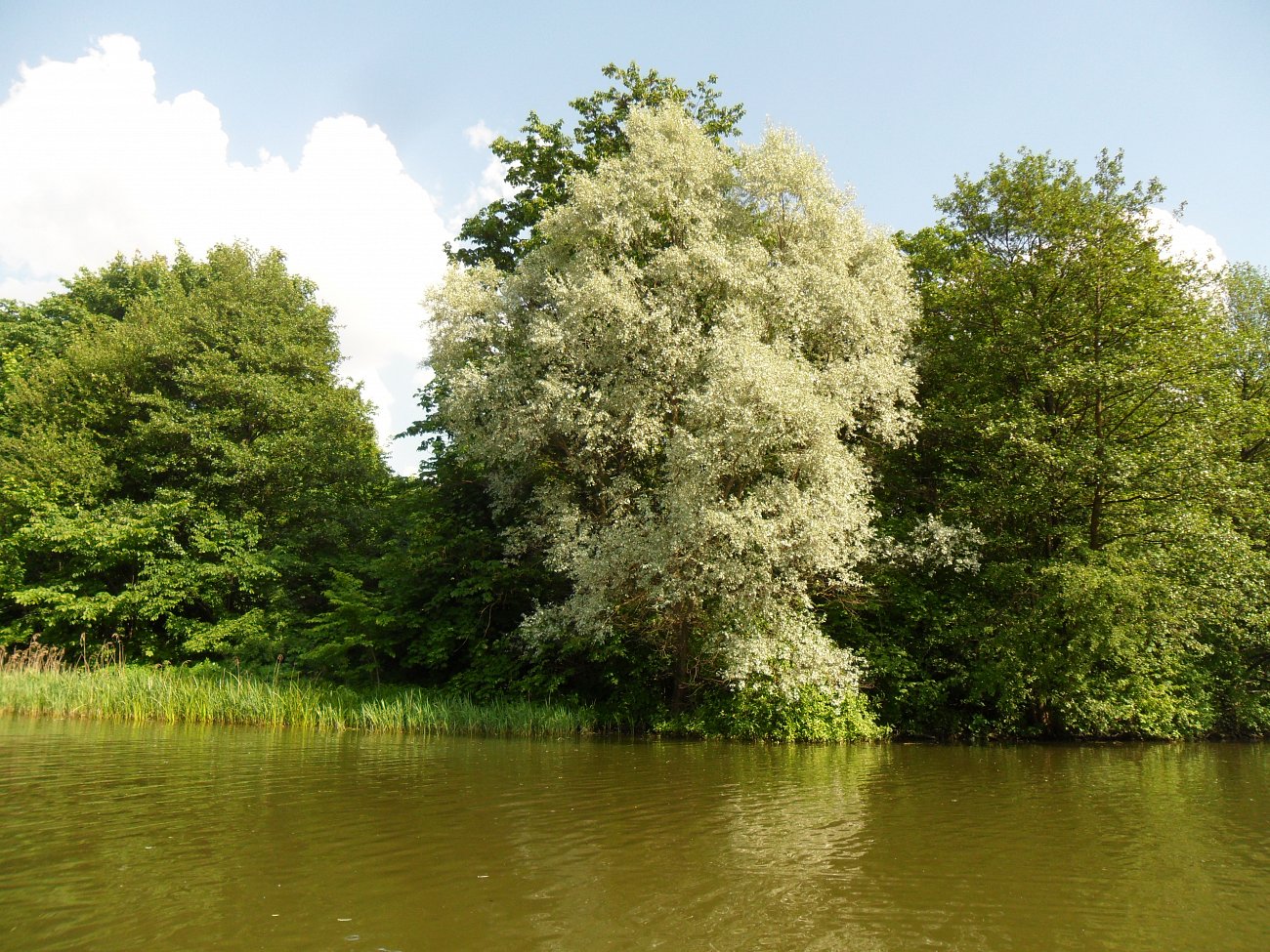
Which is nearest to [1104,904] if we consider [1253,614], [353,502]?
[1253,614]

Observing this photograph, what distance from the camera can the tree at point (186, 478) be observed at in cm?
2716

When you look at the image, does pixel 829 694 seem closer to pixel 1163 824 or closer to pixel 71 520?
pixel 1163 824

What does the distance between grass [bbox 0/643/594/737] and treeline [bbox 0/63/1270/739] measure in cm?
208

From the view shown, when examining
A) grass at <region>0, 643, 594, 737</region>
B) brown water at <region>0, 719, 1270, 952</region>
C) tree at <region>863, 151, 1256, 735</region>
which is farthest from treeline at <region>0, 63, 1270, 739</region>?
brown water at <region>0, 719, 1270, 952</region>

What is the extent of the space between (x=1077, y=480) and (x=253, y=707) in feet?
66.9

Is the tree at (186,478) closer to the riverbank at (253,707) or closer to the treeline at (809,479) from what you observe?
the treeline at (809,479)

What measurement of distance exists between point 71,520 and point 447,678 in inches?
581

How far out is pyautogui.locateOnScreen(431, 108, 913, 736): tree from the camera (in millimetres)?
17391

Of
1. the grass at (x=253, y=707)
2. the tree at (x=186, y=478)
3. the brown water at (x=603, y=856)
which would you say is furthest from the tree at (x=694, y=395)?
the tree at (x=186, y=478)

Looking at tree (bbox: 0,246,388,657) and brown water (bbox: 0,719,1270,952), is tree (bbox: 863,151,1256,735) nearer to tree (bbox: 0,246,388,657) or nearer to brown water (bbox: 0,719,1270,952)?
brown water (bbox: 0,719,1270,952)

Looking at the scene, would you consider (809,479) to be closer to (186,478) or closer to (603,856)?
(603,856)

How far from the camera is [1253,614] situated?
19.7 m

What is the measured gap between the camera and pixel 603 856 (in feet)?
24.9

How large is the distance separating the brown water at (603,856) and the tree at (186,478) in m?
14.5
